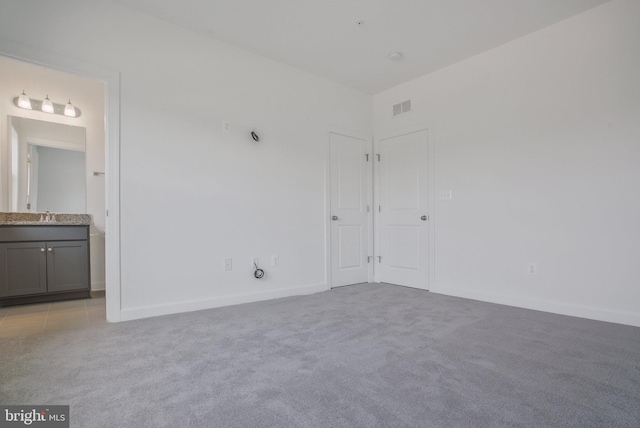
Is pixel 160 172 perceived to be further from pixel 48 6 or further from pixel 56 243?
pixel 56 243

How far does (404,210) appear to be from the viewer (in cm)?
430

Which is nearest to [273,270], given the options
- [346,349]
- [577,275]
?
[346,349]

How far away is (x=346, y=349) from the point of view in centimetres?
213

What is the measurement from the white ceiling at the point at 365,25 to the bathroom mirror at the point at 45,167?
2.29 m

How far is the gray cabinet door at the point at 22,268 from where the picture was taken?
10.8 feet

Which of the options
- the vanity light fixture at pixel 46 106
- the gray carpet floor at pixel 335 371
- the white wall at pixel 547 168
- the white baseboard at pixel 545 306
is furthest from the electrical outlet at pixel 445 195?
the vanity light fixture at pixel 46 106

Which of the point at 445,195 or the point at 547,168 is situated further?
the point at 445,195

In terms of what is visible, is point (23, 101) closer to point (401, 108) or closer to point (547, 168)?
point (401, 108)

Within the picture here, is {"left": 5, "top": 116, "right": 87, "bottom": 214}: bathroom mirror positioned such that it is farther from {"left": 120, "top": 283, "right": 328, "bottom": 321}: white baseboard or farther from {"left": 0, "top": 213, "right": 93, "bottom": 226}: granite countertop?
{"left": 120, "top": 283, "right": 328, "bottom": 321}: white baseboard

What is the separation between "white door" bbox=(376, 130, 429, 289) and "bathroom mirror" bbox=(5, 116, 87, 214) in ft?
13.3

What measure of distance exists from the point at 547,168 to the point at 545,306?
4.41 feet

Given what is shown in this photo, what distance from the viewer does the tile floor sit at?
2621mm

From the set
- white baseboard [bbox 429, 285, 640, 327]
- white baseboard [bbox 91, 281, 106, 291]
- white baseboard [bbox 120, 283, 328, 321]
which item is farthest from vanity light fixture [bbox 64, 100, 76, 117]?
white baseboard [bbox 429, 285, 640, 327]

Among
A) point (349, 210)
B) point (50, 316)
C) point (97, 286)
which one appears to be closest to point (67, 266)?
point (97, 286)
